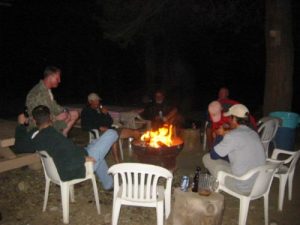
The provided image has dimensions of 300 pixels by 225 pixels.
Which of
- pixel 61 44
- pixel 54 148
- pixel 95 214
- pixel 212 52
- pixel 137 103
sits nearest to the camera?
pixel 54 148

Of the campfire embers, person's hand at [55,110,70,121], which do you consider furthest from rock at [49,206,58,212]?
the campfire embers

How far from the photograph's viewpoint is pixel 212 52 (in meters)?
21.2

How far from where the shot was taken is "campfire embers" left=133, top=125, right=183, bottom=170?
20.9 feet

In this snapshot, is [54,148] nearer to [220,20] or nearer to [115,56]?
[220,20]

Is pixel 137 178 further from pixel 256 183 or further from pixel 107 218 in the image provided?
pixel 256 183

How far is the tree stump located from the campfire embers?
4.39 ft

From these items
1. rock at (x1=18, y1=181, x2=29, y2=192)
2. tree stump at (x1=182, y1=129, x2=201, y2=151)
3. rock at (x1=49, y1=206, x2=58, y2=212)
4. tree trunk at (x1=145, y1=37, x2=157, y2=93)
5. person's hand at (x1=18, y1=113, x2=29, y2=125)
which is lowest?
rock at (x1=49, y1=206, x2=58, y2=212)

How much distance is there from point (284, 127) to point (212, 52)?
46.0 ft

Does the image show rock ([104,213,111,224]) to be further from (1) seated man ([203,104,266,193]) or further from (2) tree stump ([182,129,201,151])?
(2) tree stump ([182,129,201,151])

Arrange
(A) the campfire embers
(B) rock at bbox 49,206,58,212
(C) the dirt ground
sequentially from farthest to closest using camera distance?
(A) the campfire embers < (B) rock at bbox 49,206,58,212 < (C) the dirt ground

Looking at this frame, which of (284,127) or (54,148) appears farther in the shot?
(284,127)

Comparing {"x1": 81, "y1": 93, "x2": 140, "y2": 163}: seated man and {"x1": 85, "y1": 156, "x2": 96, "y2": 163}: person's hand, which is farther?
{"x1": 81, "y1": 93, "x2": 140, "y2": 163}: seated man

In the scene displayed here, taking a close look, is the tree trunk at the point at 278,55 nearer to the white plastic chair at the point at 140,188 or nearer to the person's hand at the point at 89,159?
the white plastic chair at the point at 140,188

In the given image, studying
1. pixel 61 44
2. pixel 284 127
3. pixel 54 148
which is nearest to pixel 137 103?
pixel 61 44
